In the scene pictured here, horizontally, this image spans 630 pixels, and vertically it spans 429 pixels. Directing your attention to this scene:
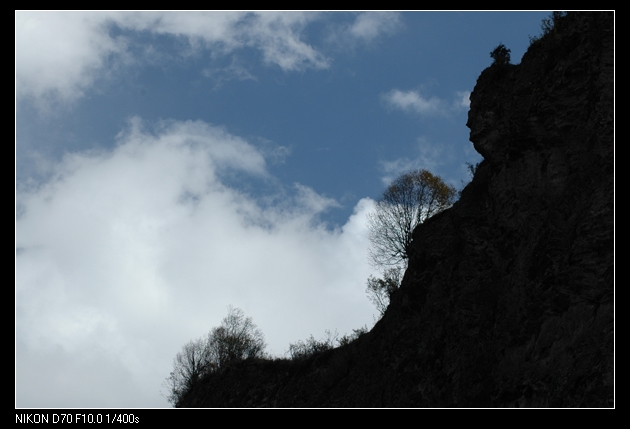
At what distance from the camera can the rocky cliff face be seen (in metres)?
15.9

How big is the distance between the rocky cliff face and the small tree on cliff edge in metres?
0.33

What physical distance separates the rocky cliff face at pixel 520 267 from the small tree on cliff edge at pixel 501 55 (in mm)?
331

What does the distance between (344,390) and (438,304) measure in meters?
5.70

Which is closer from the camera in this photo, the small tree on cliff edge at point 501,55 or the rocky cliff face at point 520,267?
the rocky cliff face at point 520,267

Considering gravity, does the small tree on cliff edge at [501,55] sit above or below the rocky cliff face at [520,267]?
above

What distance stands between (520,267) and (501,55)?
938 centimetres

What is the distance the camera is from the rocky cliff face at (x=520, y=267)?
15.9m

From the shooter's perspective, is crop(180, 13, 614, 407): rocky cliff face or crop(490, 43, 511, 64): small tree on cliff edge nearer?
crop(180, 13, 614, 407): rocky cliff face

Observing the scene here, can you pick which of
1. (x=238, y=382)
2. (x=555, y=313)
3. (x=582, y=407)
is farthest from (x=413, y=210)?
(x=582, y=407)

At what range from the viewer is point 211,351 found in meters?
50.7

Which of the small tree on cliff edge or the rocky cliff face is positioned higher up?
the small tree on cliff edge

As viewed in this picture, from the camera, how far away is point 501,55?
24.5m

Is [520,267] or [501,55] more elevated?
[501,55]

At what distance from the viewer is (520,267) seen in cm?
1942
